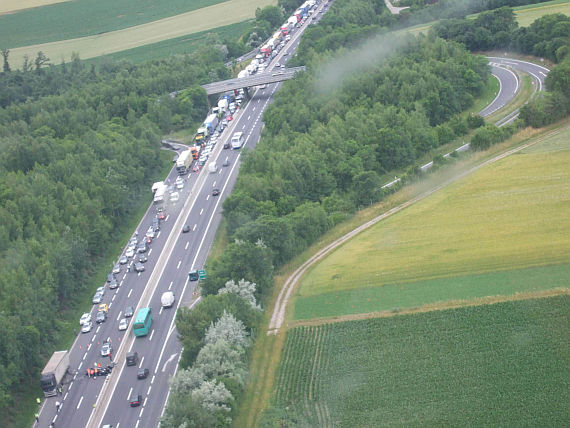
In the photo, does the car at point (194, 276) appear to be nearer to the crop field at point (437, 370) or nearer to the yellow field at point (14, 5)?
the crop field at point (437, 370)

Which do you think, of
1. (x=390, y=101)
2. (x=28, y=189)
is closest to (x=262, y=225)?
(x=28, y=189)

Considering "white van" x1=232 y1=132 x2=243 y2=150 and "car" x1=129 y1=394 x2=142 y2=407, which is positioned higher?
"car" x1=129 y1=394 x2=142 y2=407

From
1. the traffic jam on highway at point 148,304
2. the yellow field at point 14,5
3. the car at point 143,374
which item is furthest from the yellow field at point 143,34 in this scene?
the car at point 143,374

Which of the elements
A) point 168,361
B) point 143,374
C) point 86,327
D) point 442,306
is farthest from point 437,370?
point 86,327

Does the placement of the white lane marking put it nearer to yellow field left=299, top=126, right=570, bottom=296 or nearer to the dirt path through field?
the dirt path through field

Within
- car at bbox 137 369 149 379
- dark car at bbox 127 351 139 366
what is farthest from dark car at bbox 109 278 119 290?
car at bbox 137 369 149 379
